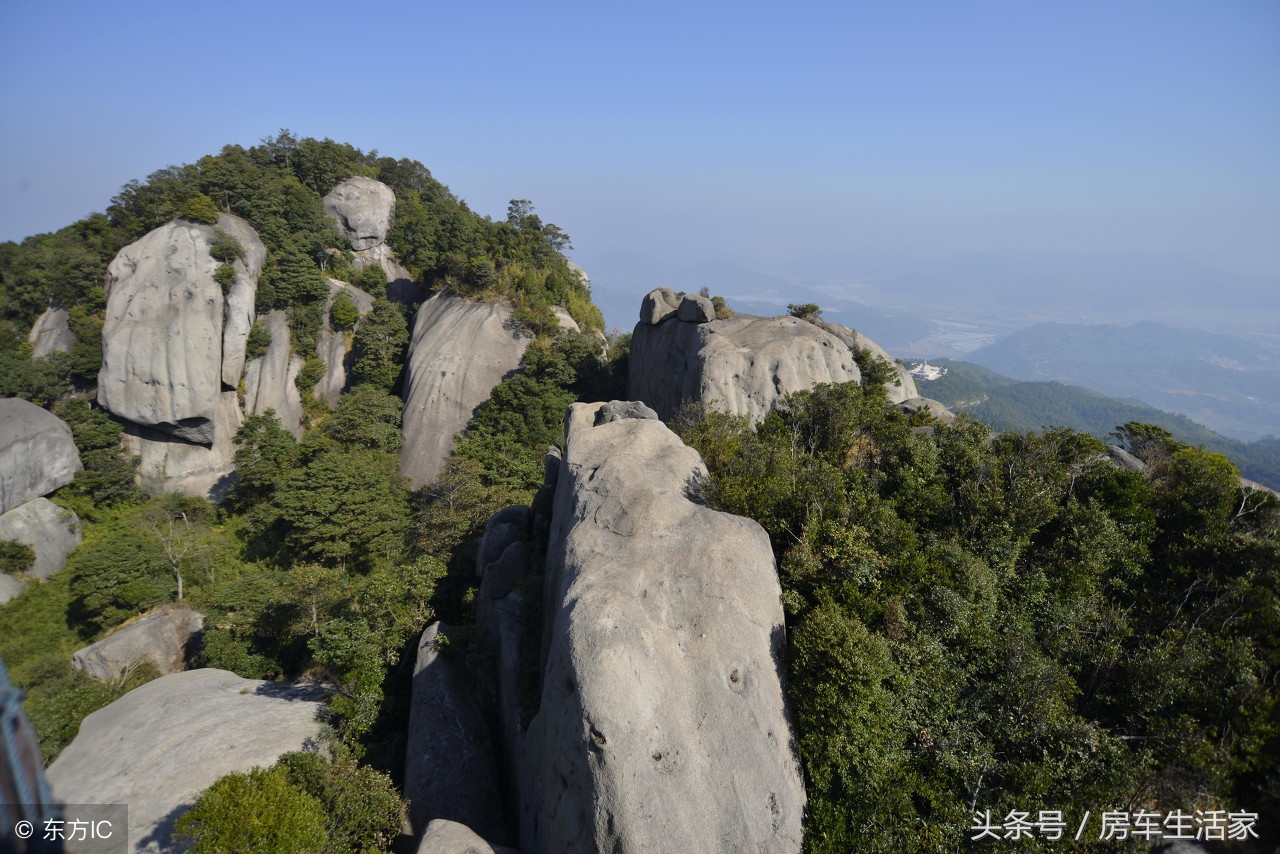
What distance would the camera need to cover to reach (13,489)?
28.6 m

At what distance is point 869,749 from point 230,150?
176 ft

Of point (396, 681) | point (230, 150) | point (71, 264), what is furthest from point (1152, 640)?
point (230, 150)

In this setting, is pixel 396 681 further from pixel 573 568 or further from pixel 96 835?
pixel 573 568

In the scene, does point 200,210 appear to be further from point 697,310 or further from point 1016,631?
point 1016,631

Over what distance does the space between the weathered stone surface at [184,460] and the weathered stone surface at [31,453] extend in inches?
126

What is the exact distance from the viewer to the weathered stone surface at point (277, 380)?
38312 mm

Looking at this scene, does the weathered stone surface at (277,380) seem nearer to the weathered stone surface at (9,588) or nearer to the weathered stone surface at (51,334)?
→ the weathered stone surface at (51,334)

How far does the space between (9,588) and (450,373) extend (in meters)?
22.4

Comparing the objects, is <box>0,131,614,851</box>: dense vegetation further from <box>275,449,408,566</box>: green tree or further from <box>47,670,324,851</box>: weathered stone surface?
<box>47,670,324,851</box>: weathered stone surface

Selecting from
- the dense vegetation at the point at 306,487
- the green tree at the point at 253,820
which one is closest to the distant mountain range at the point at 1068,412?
the dense vegetation at the point at 306,487

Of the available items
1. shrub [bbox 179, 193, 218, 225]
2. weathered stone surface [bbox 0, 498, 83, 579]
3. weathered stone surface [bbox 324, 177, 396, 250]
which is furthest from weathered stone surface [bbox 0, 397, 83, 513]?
weathered stone surface [bbox 324, 177, 396, 250]

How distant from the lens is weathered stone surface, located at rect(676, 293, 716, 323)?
29562 millimetres

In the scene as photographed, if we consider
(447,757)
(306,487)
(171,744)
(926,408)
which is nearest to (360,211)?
(306,487)

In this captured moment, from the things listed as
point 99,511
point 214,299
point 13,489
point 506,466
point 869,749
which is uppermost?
point 214,299
